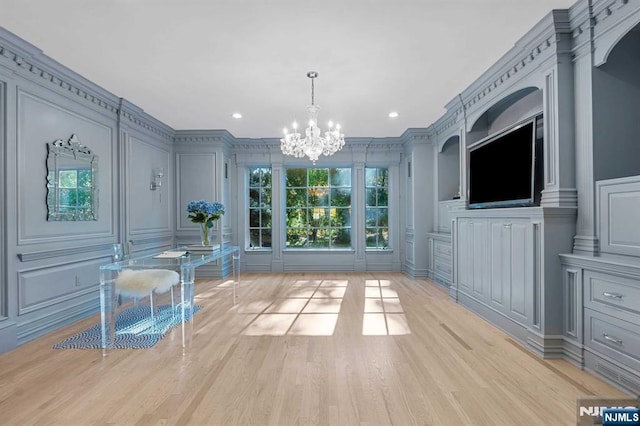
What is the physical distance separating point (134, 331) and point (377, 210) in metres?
4.86

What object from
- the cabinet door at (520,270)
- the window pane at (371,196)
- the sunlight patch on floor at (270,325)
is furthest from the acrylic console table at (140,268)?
the window pane at (371,196)

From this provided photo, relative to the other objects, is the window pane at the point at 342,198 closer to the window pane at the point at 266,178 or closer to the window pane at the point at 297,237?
the window pane at the point at 297,237

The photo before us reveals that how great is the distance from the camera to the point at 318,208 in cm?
695

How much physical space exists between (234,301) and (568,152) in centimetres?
401

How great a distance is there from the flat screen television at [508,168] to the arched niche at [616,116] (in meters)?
0.53

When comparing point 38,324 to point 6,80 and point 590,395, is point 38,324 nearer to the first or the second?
point 6,80

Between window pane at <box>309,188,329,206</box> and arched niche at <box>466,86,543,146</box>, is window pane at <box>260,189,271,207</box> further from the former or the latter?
arched niche at <box>466,86,543,146</box>

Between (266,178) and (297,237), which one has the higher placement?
(266,178)

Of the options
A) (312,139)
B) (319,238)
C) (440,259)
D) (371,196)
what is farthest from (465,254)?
(319,238)

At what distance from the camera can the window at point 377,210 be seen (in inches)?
269

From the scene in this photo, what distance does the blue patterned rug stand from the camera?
2975 mm

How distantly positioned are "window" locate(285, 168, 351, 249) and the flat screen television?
120 inches

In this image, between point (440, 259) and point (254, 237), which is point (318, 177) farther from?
point (440, 259)

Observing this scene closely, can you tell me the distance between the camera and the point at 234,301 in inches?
175
